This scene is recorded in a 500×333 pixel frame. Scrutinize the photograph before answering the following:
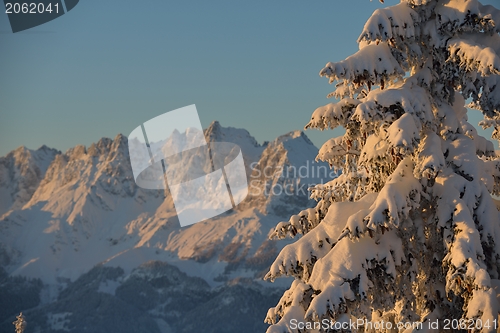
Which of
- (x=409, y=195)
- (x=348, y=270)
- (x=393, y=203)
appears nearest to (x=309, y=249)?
(x=348, y=270)

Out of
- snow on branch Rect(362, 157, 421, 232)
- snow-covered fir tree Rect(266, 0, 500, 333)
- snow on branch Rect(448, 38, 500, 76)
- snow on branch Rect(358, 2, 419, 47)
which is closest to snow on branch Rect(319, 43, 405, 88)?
snow-covered fir tree Rect(266, 0, 500, 333)

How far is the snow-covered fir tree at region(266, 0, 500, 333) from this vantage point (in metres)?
9.58

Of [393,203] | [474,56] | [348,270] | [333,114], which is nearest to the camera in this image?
[393,203]

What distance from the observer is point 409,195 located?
1007cm

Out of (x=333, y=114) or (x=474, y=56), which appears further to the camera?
(x=333, y=114)

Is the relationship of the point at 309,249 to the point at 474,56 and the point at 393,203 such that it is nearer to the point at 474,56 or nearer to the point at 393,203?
the point at 393,203

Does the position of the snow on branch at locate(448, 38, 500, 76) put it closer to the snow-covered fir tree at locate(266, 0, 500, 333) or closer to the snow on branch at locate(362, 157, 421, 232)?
the snow-covered fir tree at locate(266, 0, 500, 333)

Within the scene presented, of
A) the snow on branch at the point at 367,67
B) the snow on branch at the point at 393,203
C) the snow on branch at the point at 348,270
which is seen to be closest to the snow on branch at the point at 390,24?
the snow on branch at the point at 367,67

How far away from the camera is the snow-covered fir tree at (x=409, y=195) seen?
377 inches

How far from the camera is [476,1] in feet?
35.4

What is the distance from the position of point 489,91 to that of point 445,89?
0.67m

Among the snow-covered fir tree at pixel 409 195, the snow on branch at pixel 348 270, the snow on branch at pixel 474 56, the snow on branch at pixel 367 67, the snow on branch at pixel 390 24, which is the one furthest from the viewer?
the snow on branch at pixel 367 67

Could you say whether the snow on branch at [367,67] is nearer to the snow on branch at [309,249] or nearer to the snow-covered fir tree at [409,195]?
the snow-covered fir tree at [409,195]

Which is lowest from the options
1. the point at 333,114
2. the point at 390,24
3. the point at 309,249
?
the point at 309,249
